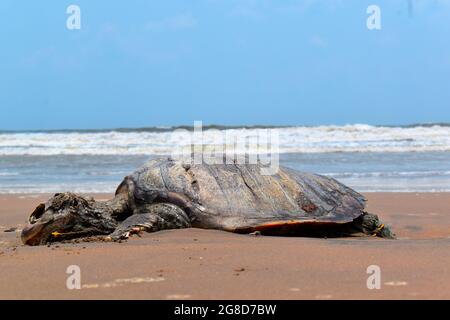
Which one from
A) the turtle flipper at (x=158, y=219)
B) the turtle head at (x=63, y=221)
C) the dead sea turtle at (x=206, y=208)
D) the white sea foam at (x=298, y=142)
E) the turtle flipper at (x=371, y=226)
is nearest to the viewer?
the turtle head at (x=63, y=221)

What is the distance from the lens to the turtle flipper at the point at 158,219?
5176 mm

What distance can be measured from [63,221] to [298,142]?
65.2 feet

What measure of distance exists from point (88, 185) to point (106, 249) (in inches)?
279

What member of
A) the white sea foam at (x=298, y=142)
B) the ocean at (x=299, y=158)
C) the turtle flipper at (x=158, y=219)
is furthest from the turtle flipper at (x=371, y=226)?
the white sea foam at (x=298, y=142)

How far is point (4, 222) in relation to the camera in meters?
6.86

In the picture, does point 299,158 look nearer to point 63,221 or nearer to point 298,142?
point 298,142

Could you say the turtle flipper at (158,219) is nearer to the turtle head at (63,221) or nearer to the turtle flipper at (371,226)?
the turtle head at (63,221)

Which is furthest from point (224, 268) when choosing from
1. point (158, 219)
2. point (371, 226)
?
point (371, 226)

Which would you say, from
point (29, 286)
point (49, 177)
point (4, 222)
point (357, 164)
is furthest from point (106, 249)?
point (357, 164)

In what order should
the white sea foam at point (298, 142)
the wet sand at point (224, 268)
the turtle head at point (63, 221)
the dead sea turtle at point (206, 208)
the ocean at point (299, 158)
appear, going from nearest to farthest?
the wet sand at point (224, 268) < the turtle head at point (63, 221) < the dead sea turtle at point (206, 208) < the ocean at point (299, 158) < the white sea foam at point (298, 142)

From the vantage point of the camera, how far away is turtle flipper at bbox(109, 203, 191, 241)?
17.0ft

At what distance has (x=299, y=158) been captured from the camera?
17.5m

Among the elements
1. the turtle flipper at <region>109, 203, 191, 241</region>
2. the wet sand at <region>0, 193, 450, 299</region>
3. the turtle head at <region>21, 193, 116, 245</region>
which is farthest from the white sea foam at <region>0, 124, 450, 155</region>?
the wet sand at <region>0, 193, 450, 299</region>
